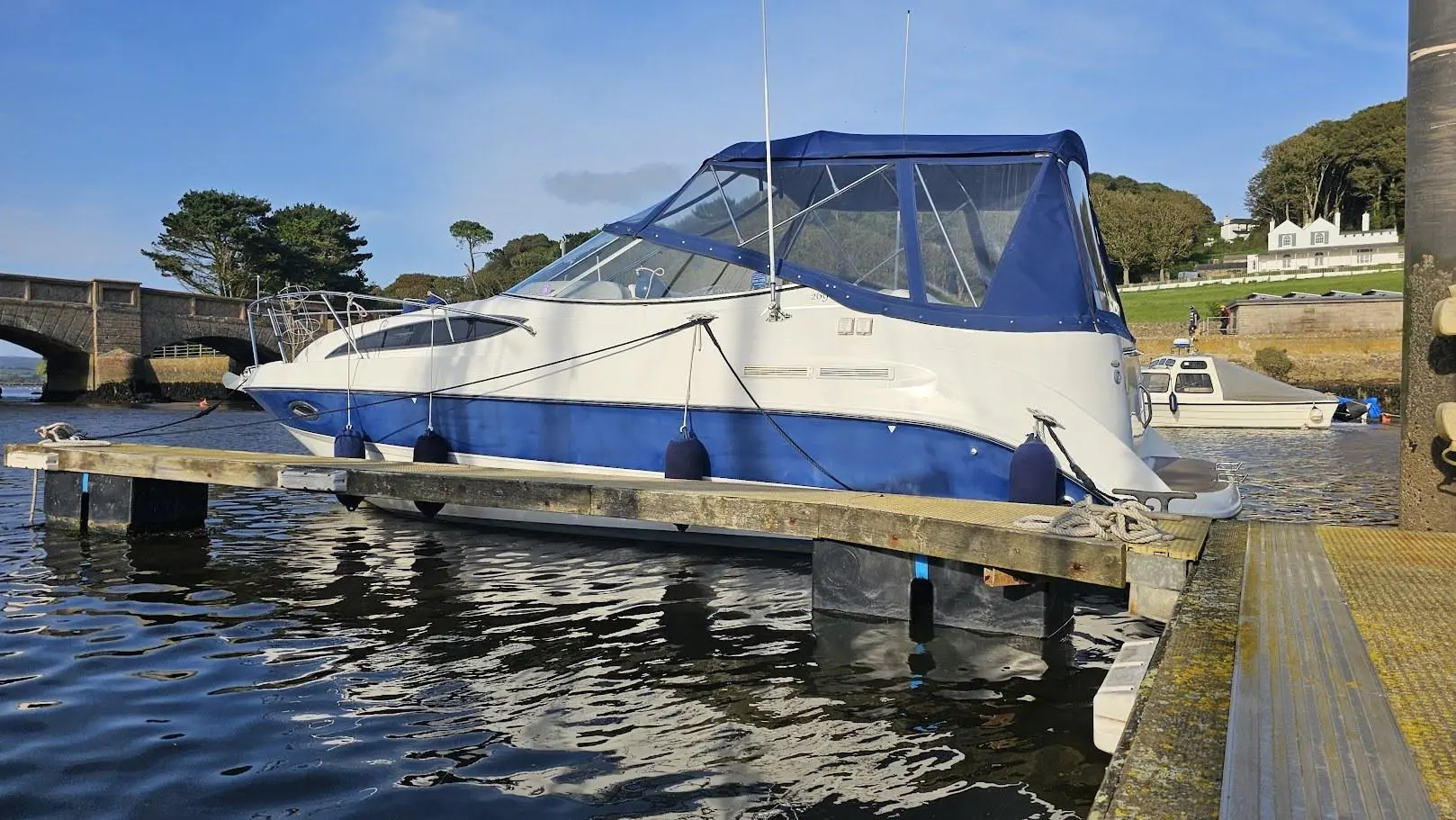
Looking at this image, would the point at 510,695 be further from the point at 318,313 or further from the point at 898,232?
the point at 318,313

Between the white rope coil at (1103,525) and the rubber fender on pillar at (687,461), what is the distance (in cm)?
366

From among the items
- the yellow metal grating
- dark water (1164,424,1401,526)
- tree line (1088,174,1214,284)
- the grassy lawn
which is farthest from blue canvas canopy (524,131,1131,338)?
tree line (1088,174,1214,284)

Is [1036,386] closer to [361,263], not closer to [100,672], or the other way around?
[100,672]

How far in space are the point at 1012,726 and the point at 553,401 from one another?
6113mm

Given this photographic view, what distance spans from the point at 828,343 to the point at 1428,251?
169 inches

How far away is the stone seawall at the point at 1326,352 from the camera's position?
47875 millimetres

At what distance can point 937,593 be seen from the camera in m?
6.86

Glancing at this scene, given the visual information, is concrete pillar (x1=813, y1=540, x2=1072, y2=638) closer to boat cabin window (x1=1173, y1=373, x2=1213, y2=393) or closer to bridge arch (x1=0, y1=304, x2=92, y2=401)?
boat cabin window (x1=1173, y1=373, x2=1213, y2=393)

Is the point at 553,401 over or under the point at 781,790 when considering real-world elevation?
over

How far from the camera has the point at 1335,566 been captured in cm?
529

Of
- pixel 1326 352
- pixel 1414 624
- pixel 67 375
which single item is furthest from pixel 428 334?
pixel 1326 352

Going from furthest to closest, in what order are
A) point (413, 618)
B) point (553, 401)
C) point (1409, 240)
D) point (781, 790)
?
point (553, 401) → point (413, 618) → point (1409, 240) → point (781, 790)

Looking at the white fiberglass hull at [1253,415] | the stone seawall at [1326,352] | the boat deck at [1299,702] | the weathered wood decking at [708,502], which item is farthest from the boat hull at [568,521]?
the stone seawall at [1326,352]

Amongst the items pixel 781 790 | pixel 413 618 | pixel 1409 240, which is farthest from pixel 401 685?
pixel 1409 240
